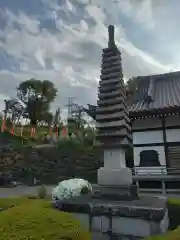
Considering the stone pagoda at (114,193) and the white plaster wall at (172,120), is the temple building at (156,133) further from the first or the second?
the stone pagoda at (114,193)

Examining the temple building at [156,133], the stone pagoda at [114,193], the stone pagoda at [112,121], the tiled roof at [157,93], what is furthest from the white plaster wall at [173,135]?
the stone pagoda at [114,193]

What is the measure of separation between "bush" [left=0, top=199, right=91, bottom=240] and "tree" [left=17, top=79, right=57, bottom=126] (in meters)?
39.1

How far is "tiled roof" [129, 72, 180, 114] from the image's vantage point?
18.9 metres

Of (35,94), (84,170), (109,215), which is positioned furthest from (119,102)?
(35,94)

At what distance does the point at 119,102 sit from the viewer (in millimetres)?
9086

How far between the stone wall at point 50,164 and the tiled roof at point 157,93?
7620 mm

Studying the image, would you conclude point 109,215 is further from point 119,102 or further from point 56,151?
point 56,151

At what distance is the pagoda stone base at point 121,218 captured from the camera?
5.96m

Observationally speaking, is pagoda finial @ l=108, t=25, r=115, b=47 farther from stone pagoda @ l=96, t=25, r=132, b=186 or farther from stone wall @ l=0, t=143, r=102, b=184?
stone wall @ l=0, t=143, r=102, b=184

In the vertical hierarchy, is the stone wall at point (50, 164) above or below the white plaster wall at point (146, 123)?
below

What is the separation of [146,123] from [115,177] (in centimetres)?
1162

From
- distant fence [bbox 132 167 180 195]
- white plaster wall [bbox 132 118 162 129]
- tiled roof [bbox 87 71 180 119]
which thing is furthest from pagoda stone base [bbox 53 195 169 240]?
white plaster wall [bbox 132 118 162 129]

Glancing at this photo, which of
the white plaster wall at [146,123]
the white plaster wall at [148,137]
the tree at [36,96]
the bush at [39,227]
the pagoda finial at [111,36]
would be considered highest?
the tree at [36,96]

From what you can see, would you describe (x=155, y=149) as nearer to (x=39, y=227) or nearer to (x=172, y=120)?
(x=172, y=120)
